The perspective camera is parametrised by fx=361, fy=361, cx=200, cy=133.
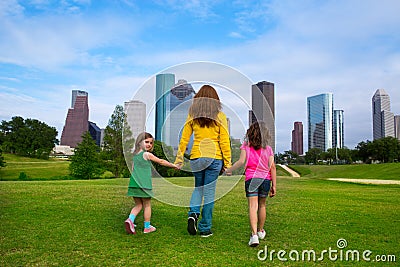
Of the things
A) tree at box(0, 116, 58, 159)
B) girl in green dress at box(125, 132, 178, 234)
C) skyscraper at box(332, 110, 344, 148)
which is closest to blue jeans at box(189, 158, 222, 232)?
girl in green dress at box(125, 132, 178, 234)

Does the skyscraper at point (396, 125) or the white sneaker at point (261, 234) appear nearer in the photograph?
the white sneaker at point (261, 234)

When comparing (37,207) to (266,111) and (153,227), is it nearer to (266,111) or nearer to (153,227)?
(153,227)

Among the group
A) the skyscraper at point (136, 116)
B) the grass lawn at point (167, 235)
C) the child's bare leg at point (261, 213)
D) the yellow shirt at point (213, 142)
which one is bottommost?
the grass lawn at point (167, 235)

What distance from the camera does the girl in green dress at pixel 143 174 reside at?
5.98 metres

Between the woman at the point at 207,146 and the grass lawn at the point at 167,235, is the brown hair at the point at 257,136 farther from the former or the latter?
the grass lawn at the point at 167,235

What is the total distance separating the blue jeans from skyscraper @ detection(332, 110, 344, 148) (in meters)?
187

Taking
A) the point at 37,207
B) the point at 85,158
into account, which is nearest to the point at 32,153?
the point at 85,158

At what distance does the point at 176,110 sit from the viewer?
6578mm

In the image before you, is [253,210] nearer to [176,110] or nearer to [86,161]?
[176,110]

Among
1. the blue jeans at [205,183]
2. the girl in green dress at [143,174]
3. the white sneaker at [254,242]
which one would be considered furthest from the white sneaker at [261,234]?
the girl in green dress at [143,174]

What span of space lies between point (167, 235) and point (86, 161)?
45934 mm

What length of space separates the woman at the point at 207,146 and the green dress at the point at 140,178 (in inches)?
29.3

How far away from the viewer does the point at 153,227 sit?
19.5ft

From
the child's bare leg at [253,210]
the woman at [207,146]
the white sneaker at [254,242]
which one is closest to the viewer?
the white sneaker at [254,242]
